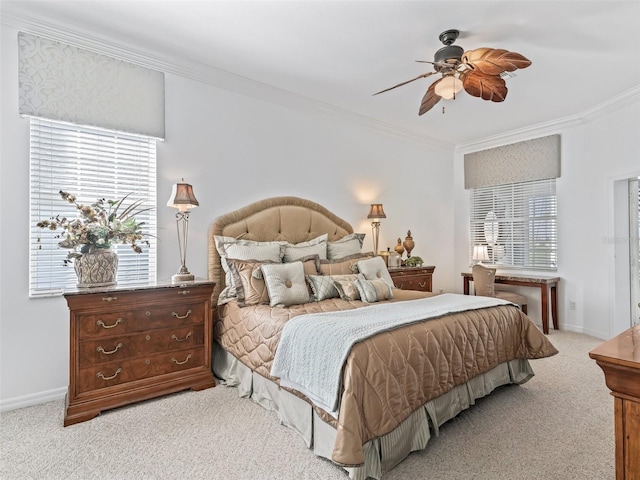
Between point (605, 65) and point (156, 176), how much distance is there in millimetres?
4304

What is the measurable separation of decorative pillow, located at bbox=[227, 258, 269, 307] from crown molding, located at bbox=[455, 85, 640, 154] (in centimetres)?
442

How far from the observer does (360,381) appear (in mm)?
1723

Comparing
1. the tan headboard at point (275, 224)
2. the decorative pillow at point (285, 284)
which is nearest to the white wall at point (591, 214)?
the tan headboard at point (275, 224)

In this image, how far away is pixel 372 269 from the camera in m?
3.46

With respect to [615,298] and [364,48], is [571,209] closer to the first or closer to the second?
[615,298]

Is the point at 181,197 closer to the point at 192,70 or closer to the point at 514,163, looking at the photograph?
the point at 192,70

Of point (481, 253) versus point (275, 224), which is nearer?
point (275, 224)

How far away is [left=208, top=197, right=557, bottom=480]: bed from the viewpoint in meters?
1.76

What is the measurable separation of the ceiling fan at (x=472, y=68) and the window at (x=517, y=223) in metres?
2.90

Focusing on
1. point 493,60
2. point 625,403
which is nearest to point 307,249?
point 493,60

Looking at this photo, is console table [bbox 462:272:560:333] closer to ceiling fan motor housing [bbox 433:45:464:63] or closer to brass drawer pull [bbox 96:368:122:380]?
ceiling fan motor housing [bbox 433:45:464:63]

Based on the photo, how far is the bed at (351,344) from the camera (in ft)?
5.78

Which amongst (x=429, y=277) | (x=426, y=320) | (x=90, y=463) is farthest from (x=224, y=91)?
(x=429, y=277)

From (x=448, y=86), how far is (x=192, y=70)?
233cm
